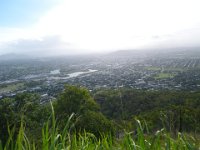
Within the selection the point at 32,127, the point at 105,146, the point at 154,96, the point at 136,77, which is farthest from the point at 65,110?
the point at 136,77

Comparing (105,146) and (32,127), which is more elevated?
(105,146)

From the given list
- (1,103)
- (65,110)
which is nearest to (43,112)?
(65,110)

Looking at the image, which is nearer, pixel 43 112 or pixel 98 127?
pixel 98 127

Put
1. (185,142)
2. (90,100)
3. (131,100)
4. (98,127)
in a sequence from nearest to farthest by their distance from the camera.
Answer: (185,142)
(98,127)
(90,100)
(131,100)

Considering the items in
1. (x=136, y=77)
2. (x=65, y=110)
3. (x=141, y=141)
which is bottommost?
(x=136, y=77)

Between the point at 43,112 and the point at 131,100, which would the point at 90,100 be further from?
the point at 131,100

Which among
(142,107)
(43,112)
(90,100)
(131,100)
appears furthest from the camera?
(131,100)

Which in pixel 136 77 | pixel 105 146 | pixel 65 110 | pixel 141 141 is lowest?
pixel 136 77

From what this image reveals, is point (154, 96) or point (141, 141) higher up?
point (141, 141)

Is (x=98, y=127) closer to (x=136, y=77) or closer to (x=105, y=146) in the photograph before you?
(x=105, y=146)
